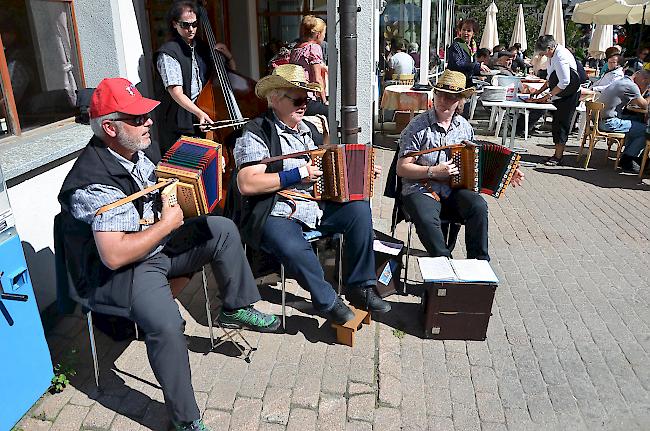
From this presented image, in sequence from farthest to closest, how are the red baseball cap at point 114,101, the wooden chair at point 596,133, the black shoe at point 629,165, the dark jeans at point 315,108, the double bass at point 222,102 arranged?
the black shoe at point 629,165
the wooden chair at point 596,133
the dark jeans at point 315,108
the double bass at point 222,102
the red baseball cap at point 114,101

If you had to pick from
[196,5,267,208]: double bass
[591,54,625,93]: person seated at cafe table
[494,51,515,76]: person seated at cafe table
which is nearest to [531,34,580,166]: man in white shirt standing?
[591,54,625,93]: person seated at cafe table

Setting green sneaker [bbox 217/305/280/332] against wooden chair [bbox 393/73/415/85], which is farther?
wooden chair [bbox 393/73/415/85]

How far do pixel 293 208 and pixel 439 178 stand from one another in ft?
3.54

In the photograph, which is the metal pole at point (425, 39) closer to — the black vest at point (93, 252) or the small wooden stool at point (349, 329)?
the small wooden stool at point (349, 329)

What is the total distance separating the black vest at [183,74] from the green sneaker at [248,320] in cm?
162

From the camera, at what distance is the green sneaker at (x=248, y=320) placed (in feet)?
9.91

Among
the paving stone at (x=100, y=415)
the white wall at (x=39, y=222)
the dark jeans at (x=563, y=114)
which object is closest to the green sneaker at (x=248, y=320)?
the paving stone at (x=100, y=415)

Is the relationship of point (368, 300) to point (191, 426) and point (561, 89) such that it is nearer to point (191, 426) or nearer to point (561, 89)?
point (191, 426)

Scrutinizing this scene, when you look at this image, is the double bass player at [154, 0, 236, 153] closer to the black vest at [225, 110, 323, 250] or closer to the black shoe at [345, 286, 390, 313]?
the black vest at [225, 110, 323, 250]

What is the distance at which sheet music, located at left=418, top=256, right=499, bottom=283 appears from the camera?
9.75ft

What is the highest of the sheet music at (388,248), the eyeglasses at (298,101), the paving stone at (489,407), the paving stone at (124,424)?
the eyeglasses at (298,101)

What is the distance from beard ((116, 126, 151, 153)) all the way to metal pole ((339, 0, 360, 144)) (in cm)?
170

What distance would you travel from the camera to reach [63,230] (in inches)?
93.2

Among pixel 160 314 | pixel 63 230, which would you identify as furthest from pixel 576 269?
pixel 63 230
